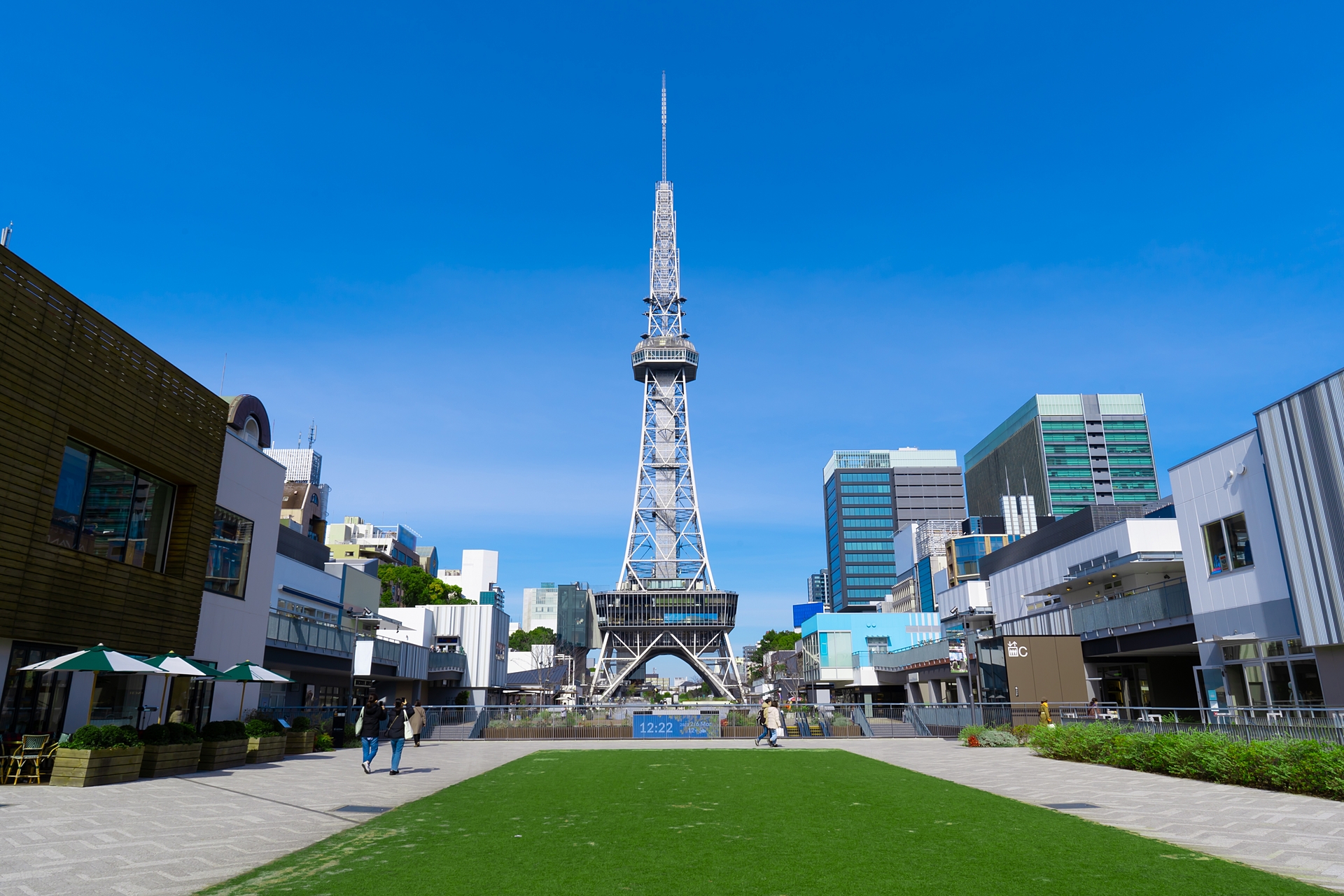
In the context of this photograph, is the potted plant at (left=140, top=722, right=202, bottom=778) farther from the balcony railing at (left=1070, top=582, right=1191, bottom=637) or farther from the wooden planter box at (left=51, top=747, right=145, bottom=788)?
the balcony railing at (left=1070, top=582, right=1191, bottom=637)

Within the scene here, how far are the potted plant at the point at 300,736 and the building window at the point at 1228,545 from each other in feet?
99.2

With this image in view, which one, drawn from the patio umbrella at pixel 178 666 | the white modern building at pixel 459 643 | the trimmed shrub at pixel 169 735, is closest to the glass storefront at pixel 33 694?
the patio umbrella at pixel 178 666

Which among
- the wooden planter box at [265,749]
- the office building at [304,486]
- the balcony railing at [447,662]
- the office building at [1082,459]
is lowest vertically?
the wooden planter box at [265,749]

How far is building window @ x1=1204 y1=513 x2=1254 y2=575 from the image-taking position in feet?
87.9

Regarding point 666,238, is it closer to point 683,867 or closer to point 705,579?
point 705,579

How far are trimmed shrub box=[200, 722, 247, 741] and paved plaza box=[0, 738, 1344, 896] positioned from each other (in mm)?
1042

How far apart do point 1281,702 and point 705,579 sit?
105m

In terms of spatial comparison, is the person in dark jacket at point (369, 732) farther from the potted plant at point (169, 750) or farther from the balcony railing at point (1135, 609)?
the balcony railing at point (1135, 609)

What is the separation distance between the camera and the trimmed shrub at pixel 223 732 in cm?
2130

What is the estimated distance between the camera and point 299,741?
27016 mm

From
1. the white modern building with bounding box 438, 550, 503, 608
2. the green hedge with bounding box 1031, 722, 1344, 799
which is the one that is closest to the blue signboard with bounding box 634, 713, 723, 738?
the green hedge with bounding box 1031, 722, 1344, 799

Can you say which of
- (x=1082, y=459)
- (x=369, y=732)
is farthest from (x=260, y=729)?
(x=1082, y=459)

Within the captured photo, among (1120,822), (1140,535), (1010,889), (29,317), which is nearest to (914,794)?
(1120,822)

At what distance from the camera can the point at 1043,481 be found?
191250mm
